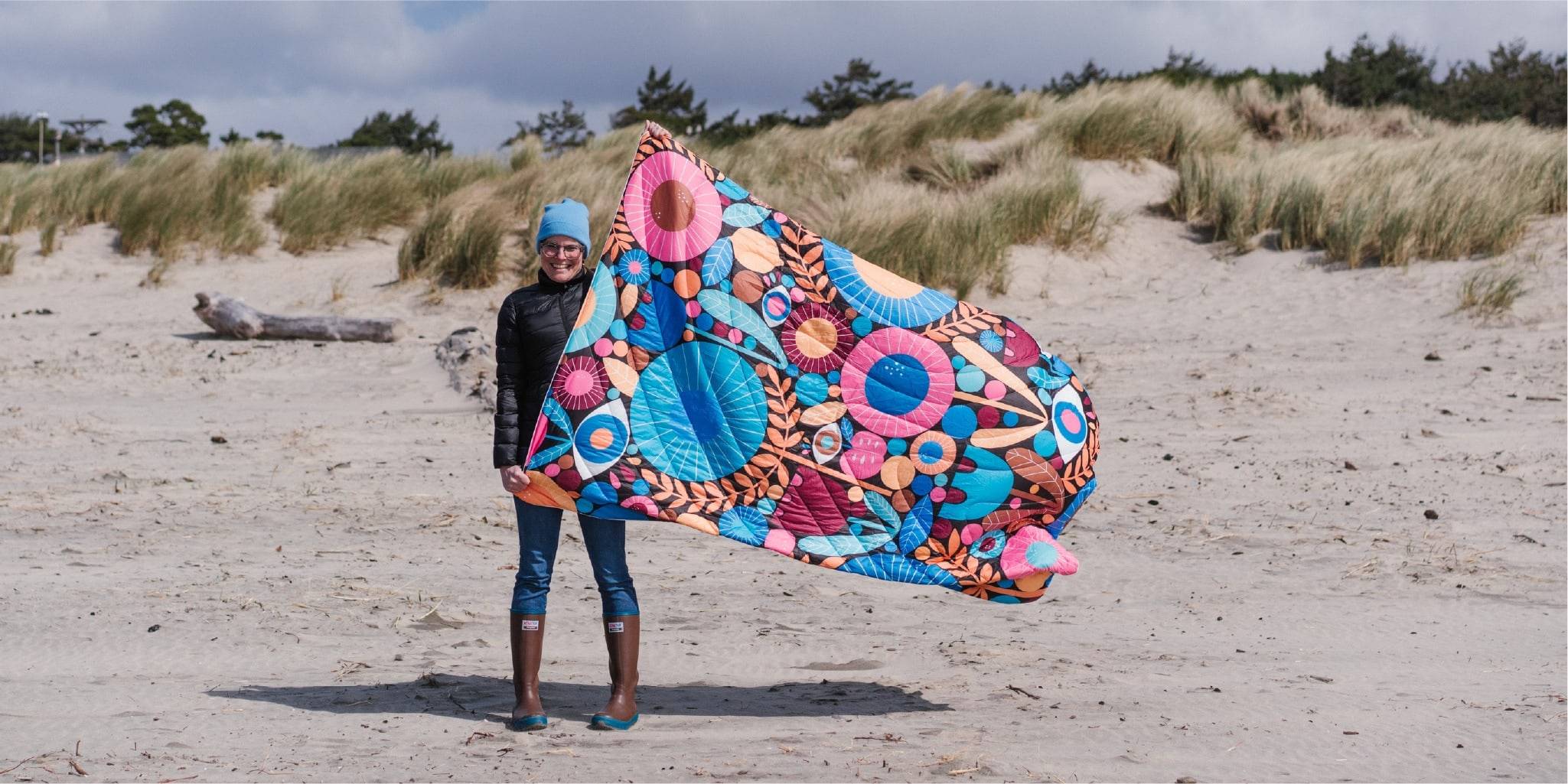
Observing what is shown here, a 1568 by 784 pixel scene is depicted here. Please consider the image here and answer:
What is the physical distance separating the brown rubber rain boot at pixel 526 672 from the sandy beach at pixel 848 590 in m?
0.11

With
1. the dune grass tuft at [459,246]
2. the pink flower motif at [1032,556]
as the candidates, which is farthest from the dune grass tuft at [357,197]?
the pink flower motif at [1032,556]

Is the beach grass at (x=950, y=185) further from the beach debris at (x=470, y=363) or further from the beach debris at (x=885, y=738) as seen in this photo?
the beach debris at (x=885, y=738)

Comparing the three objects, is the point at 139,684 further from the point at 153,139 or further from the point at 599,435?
the point at 153,139

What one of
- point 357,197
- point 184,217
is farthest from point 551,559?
point 357,197

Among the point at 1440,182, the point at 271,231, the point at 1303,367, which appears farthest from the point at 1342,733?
the point at 271,231

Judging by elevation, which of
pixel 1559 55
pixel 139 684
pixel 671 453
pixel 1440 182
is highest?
pixel 1559 55

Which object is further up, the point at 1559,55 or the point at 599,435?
the point at 1559,55

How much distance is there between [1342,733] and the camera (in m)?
4.31

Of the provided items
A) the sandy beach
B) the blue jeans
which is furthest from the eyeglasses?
the sandy beach

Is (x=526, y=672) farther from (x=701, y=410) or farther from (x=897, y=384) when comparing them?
(x=897, y=384)

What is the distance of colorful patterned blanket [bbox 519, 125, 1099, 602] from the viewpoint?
14.1 ft

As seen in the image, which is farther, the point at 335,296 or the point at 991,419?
the point at 335,296

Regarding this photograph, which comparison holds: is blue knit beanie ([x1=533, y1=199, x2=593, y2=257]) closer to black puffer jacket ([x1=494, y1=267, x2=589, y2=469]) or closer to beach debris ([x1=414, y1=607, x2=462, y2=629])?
black puffer jacket ([x1=494, y1=267, x2=589, y2=469])

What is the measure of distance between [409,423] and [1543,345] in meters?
8.01
